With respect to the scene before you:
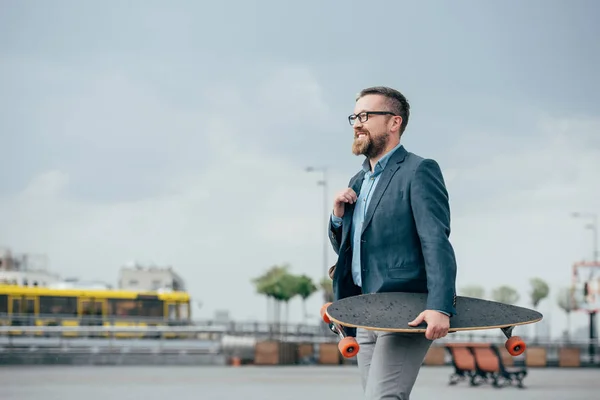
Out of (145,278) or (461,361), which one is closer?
(461,361)

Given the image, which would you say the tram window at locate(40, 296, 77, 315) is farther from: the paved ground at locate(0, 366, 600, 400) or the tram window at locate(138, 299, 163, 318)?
the paved ground at locate(0, 366, 600, 400)

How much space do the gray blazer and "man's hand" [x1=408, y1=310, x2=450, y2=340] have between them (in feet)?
0.31

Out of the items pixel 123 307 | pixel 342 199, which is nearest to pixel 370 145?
pixel 342 199

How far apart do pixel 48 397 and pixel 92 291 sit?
1341 inches

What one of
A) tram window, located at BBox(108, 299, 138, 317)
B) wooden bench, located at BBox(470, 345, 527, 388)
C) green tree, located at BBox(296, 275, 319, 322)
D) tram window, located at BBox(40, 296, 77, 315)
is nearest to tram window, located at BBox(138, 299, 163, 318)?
tram window, located at BBox(108, 299, 138, 317)

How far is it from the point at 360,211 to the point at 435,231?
499 mm

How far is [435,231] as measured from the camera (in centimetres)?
462

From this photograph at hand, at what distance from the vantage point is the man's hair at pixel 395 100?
16.3 feet

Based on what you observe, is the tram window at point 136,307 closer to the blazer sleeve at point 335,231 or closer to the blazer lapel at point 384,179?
the blazer sleeve at point 335,231

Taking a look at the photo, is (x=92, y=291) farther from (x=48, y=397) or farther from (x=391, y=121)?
(x=391, y=121)

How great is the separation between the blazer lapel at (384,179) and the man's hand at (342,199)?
4.0 inches

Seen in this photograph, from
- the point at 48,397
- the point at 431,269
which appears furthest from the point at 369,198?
the point at 48,397

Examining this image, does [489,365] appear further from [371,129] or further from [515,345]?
[371,129]

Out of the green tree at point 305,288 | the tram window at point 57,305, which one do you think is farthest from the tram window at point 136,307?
the green tree at point 305,288
